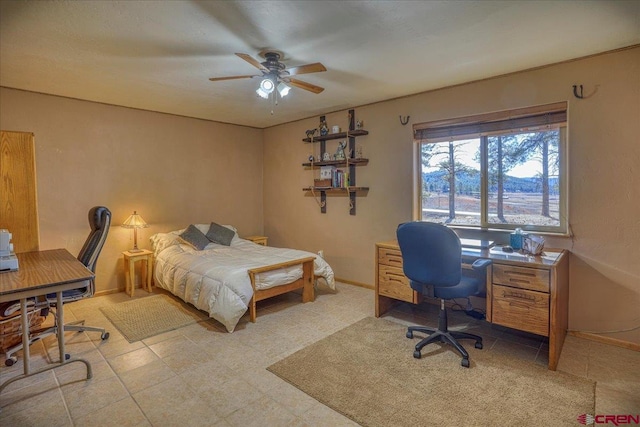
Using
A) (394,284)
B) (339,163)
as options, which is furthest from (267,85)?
(394,284)

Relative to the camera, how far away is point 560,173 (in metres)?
3.10

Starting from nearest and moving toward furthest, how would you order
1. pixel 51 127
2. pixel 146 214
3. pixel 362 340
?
1. pixel 362 340
2. pixel 51 127
3. pixel 146 214

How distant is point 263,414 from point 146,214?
361 centimetres

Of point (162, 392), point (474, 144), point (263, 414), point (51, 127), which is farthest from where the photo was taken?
point (51, 127)

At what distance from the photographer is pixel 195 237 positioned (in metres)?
4.54

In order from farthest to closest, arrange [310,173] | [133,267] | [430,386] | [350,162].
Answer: [310,173]
[350,162]
[133,267]
[430,386]

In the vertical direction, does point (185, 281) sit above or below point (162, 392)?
above

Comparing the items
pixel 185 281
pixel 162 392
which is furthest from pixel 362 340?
pixel 185 281

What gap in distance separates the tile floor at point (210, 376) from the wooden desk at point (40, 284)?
0.23 meters

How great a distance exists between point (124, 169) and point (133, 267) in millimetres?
1324

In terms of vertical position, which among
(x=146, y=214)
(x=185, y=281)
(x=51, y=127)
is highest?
(x=51, y=127)

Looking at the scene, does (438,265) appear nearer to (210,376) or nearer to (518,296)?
(518,296)

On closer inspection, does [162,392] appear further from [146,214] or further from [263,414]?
[146,214]

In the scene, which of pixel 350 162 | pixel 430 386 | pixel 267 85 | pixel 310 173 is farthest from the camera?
pixel 310 173
